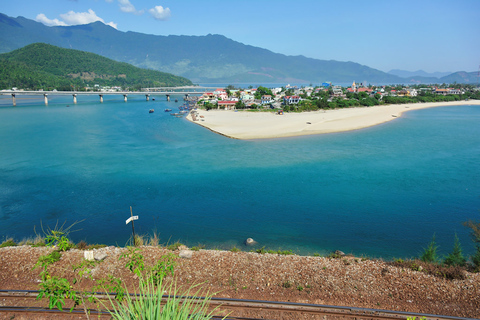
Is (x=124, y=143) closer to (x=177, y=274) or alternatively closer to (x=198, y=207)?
(x=198, y=207)

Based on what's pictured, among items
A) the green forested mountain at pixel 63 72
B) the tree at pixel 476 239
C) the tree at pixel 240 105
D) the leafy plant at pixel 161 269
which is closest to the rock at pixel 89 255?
the leafy plant at pixel 161 269

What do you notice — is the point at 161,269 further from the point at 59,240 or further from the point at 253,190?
the point at 253,190

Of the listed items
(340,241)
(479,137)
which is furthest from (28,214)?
(479,137)

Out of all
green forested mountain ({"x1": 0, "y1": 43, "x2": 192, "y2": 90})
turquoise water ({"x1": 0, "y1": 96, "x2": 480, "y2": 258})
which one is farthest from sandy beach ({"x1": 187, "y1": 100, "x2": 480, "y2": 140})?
green forested mountain ({"x1": 0, "y1": 43, "x2": 192, "y2": 90})

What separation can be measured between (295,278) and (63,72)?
4494 inches

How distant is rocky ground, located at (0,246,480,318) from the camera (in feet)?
19.1

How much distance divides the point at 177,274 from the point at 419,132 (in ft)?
102

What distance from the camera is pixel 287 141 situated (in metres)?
25.7

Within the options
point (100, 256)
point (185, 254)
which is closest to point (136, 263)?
point (185, 254)

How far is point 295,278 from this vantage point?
651cm

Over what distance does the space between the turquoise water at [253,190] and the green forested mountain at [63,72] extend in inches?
2413

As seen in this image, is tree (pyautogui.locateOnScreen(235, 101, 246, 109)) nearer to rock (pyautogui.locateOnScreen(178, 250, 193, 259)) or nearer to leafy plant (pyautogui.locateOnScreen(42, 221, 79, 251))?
leafy plant (pyautogui.locateOnScreen(42, 221, 79, 251))

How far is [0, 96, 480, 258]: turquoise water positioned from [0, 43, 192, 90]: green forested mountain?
61.3 meters

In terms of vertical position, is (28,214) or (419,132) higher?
(419,132)
